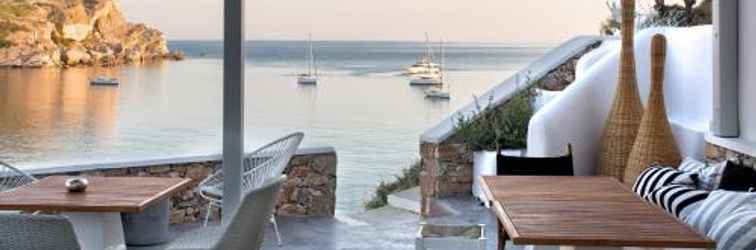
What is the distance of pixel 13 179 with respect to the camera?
493 cm

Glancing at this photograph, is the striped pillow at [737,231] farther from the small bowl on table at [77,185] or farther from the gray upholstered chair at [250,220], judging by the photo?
the small bowl on table at [77,185]

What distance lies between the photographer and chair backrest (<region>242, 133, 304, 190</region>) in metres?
5.23

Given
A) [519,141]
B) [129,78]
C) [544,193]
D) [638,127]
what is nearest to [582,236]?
[544,193]

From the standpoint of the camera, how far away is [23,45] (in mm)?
6316

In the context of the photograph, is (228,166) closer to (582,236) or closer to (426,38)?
(582,236)

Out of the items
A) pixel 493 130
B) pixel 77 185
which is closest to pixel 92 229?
pixel 77 185

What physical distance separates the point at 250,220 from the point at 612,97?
4.04 meters

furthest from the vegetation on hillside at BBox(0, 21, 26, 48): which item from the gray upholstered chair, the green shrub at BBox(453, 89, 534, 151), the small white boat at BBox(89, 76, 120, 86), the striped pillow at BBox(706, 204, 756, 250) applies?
the striped pillow at BBox(706, 204, 756, 250)

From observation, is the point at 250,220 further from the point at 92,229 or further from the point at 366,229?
the point at 366,229

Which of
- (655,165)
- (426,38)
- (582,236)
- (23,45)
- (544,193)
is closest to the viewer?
(582,236)

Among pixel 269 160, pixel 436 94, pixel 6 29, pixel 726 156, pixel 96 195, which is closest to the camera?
pixel 96 195

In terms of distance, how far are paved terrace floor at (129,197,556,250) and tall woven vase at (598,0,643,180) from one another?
952 millimetres

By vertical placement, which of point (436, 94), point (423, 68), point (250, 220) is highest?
point (423, 68)

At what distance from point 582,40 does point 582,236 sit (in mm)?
5169
